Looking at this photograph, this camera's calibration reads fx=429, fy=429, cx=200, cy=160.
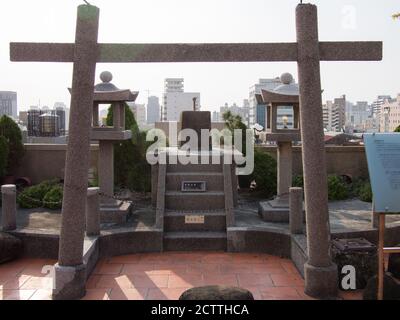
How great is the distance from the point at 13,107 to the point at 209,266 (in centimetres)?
16360

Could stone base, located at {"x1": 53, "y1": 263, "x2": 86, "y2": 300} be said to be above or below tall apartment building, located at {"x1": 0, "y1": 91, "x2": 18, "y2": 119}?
below

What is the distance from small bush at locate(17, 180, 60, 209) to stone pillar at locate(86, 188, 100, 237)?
348 centimetres

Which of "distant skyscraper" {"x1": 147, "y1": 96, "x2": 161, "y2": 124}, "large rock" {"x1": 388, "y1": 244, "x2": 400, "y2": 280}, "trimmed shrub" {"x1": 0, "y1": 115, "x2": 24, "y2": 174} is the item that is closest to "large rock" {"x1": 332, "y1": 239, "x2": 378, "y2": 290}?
"large rock" {"x1": 388, "y1": 244, "x2": 400, "y2": 280}

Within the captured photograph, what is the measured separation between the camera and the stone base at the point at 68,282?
239 inches

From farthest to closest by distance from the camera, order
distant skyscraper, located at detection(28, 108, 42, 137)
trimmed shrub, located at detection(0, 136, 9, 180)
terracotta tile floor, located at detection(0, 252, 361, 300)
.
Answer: distant skyscraper, located at detection(28, 108, 42, 137)
trimmed shrub, located at detection(0, 136, 9, 180)
terracotta tile floor, located at detection(0, 252, 361, 300)

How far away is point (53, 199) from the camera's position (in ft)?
36.6

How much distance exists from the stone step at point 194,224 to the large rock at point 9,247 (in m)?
2.92

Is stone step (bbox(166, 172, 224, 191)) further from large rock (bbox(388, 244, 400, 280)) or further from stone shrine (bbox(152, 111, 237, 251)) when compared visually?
large rock (bbox(388, 244, 400, 280))

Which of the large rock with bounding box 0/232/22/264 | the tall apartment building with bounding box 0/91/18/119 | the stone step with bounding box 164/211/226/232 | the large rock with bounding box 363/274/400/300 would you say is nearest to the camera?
the large rock with bounding box 363/274/400/300

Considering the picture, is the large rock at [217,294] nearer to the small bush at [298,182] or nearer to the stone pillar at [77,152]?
the stone pillar at [77,152]

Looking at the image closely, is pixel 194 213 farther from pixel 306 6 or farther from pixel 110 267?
pixel 306 6

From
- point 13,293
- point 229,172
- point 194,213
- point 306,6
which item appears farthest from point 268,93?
point 13,293

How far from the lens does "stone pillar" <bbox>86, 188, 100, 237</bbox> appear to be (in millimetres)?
8091

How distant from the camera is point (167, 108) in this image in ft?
396
